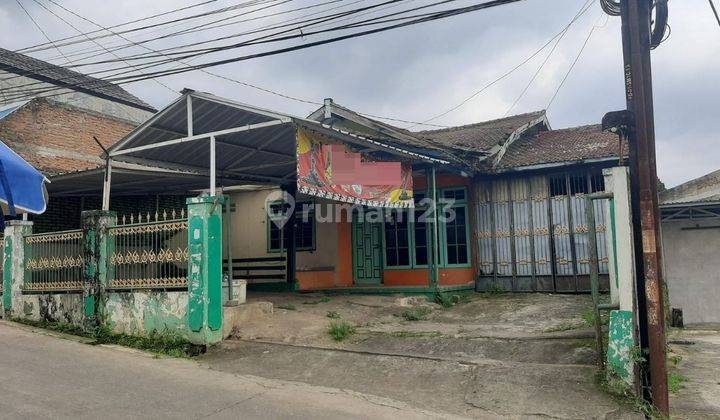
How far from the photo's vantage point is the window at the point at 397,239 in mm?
12680

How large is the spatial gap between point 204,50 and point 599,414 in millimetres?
7901

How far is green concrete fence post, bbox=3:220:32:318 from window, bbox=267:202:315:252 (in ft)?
18.0

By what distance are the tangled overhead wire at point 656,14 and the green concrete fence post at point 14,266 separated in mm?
9893

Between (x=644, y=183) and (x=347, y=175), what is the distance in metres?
4.71

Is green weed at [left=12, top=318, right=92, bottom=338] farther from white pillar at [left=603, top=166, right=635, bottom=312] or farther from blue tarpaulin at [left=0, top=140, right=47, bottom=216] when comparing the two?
white pillar at [left=603, top=166, right=635, bottom=312]

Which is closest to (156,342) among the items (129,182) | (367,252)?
(129,182)

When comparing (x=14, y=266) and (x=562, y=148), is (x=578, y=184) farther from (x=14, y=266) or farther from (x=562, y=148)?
(x=14, y=266)

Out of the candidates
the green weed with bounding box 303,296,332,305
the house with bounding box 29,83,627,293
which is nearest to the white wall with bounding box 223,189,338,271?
the house with bounding box 29,83,627,293

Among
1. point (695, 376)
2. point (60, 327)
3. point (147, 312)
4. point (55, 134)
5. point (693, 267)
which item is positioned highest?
point (55, 134)

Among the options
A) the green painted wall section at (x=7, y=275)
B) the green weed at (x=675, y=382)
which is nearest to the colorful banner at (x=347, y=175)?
the green weed at (x=675, y=382)

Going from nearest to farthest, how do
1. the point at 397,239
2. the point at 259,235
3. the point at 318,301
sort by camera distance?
the point at 318,301 → the point at 397,239 → the point at 259,235

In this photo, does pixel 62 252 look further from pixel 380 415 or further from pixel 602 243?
pixel 602 243

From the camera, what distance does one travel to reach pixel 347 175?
912 cm

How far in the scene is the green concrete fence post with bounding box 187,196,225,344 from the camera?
24.9ft
